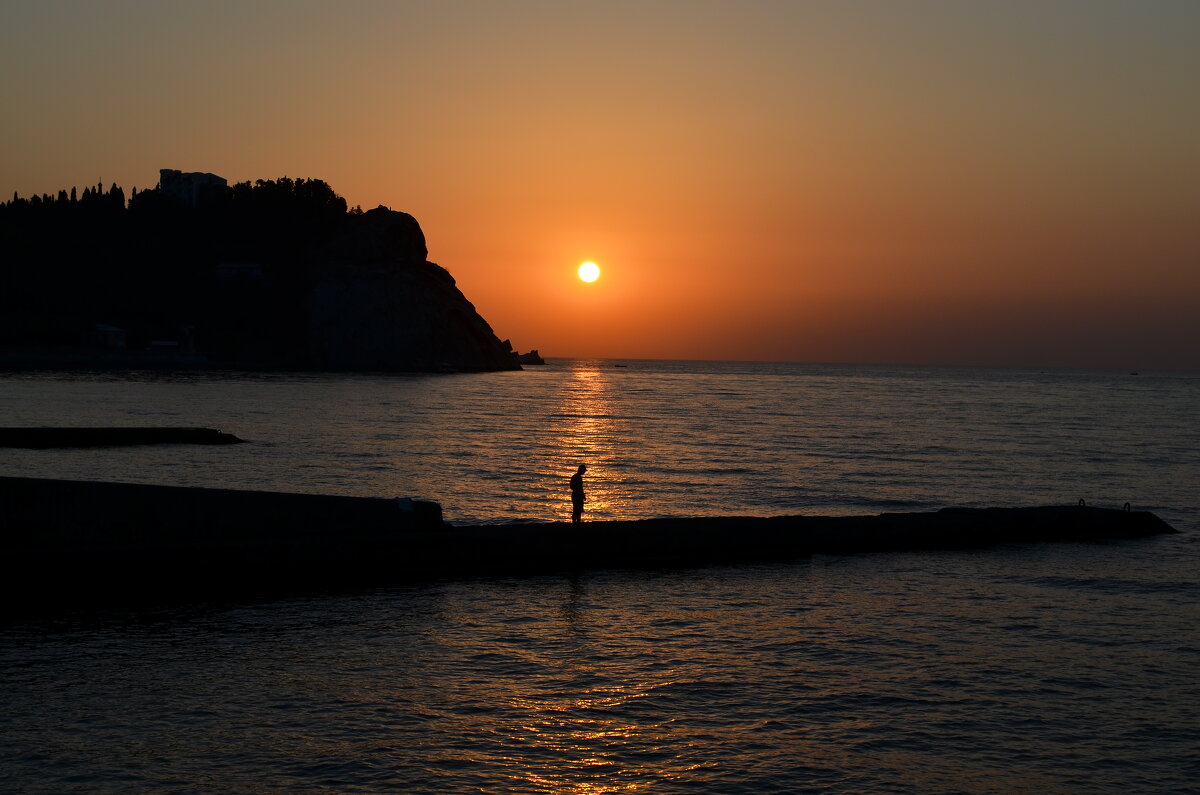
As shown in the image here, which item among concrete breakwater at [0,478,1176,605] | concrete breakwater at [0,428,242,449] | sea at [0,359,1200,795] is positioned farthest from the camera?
concrete breakwater at [0,428,242,449]

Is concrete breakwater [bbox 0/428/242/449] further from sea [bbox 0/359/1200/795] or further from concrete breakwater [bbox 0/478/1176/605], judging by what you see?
concrete breakwater [bbox 0/478/1176/605]

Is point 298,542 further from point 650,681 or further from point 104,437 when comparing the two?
point 104,437

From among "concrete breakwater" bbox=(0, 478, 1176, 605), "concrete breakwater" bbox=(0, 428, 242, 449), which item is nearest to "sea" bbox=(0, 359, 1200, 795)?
"concrete breakwater" bbox=(0, 478, 1176, 605)

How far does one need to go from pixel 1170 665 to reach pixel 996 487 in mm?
29760

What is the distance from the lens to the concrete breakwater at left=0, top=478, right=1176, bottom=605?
21.0 meters

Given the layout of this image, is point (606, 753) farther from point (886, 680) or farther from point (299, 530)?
point (299, 530)

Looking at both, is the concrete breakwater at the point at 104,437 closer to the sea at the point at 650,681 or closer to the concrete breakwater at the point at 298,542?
the sea at the point at 650,681

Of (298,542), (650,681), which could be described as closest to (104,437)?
(298,542)

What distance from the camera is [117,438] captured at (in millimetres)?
56250

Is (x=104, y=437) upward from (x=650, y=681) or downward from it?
upward

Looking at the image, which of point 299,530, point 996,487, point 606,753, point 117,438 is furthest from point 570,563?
point 117,438

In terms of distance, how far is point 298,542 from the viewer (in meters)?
23.0

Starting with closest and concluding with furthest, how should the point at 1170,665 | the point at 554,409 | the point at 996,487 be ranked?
the point at 1170,665 → the point at 996,487 → the point at 554,409

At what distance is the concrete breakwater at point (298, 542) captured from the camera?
21.0 m
